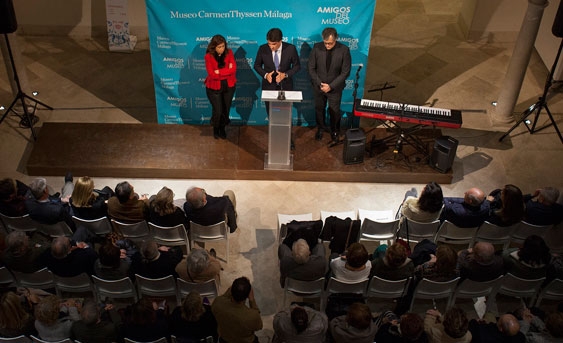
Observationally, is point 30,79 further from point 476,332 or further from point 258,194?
point 476,332

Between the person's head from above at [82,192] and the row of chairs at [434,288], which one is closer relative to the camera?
the row of chairs at [434,288]

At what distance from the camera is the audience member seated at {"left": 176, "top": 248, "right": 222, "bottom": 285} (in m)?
5.84

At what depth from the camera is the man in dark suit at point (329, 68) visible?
7985 millimetres

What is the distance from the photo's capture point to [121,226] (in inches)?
264

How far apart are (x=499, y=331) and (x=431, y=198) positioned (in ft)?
5.22

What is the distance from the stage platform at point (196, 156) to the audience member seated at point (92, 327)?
3.27 meters

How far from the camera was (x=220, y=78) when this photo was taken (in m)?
8.09

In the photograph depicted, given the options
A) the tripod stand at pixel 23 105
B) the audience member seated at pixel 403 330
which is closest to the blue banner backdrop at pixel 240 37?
the tripod stand at pixel 23 105

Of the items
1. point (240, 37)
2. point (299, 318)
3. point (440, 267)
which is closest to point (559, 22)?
point (440, 267)

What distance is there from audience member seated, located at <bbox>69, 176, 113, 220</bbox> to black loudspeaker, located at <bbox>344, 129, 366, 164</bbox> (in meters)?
3.16

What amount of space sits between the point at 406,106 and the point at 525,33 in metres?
1.98

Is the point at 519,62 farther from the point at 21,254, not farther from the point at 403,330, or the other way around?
the point at 21,254

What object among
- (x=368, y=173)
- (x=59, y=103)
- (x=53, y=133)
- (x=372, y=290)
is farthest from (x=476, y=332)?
(x=59, y=103)

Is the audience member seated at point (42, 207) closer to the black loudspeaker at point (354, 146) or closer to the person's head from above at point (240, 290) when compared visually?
the person's head from above at point (240, 290)
